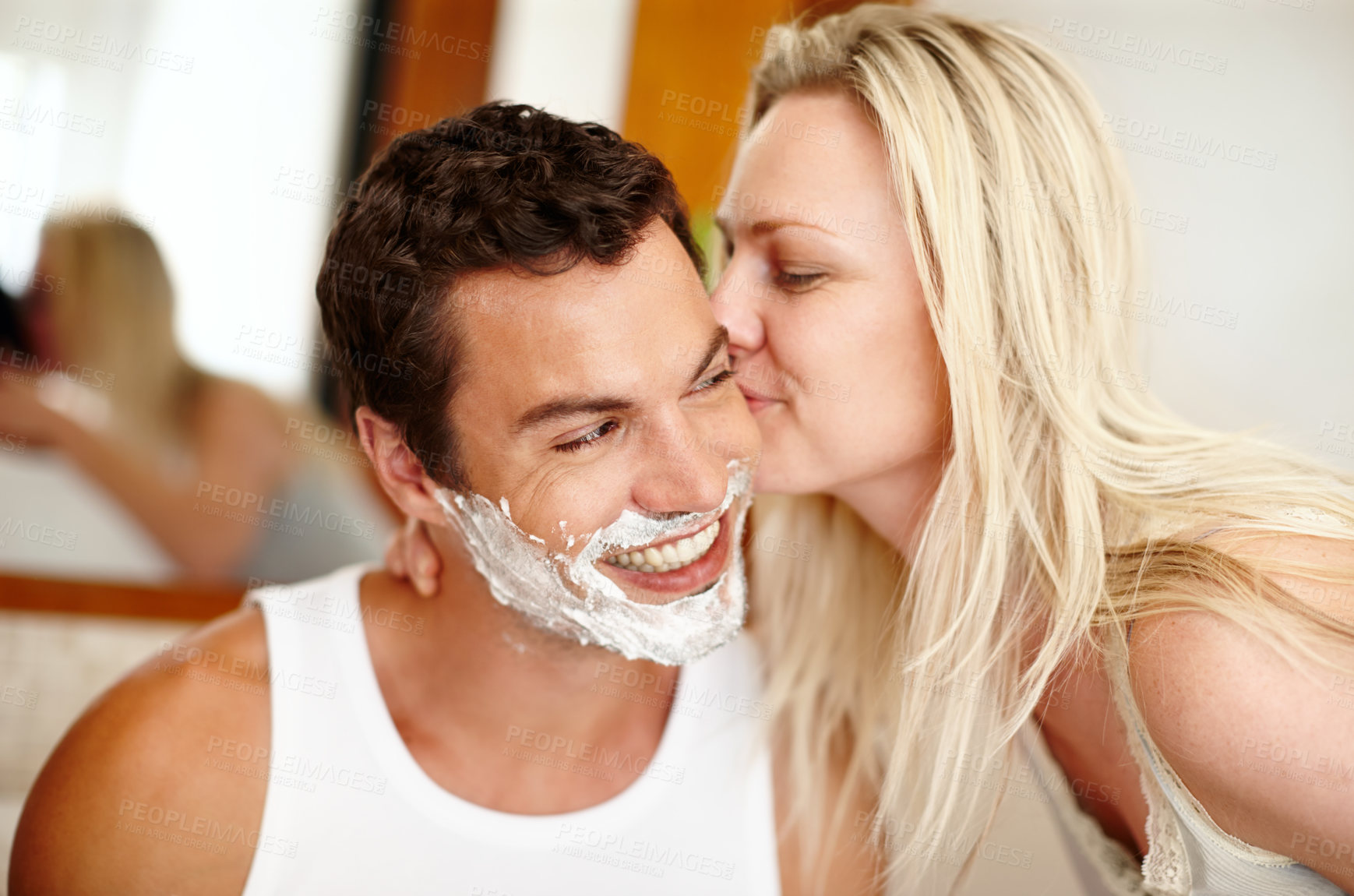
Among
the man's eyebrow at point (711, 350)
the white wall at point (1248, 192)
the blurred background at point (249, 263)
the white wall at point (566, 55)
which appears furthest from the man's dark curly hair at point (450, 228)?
the white wall at point (566, 55)

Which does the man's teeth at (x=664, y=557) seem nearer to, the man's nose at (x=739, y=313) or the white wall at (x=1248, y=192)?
the man's nose at (x=739, y=313)

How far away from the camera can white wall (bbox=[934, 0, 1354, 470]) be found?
6.55 ft

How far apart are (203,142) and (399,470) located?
1535 mm

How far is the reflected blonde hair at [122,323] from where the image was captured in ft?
7.31

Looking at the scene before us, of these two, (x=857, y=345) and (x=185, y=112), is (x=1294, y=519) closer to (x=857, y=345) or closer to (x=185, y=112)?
(x=857, y=345)

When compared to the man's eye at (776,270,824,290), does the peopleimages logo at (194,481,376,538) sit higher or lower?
lower

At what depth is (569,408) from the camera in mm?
1082

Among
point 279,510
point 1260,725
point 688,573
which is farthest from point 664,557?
point 279,510

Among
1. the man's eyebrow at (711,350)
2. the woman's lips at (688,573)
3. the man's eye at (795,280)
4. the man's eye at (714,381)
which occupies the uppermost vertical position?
the man's eye at (795,280)

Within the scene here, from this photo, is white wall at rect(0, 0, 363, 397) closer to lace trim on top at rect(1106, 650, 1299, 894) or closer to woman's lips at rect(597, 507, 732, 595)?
woman's lips at rect(597, 507, 732, 595)

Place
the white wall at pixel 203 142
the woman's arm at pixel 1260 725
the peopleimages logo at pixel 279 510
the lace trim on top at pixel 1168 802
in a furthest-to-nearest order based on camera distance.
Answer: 1. the peopleimages logo at pixel 279 510
2. the white wall at pixel 203 142
3. the lace trim on top at pixel 1168 802
4. the woman's arm at pixel 1260 725

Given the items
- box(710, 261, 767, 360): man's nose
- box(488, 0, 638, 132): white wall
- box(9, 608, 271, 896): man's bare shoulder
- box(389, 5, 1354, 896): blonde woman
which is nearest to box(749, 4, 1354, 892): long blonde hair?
box(389, 5, 1354, 896): blonde woman

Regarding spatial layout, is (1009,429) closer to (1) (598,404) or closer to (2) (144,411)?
(1) (598,404)

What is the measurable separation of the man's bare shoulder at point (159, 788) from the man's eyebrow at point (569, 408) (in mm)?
533
